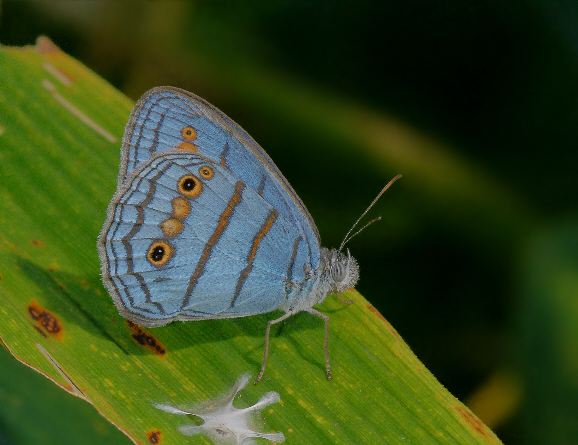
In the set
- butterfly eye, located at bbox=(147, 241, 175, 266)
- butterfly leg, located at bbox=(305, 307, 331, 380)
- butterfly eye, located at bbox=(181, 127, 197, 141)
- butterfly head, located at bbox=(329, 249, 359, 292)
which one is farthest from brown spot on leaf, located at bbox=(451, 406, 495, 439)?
butterfly eye, located at bbox=(181, 127, 197, 141)

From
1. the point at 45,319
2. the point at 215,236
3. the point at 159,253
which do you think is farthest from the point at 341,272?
the point at 45,319

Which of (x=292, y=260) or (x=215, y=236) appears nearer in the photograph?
(x=215, y=236)

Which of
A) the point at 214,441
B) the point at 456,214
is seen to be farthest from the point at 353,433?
the point at 456,214

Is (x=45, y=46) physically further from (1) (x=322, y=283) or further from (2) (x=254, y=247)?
(1) (x=322, y=283)

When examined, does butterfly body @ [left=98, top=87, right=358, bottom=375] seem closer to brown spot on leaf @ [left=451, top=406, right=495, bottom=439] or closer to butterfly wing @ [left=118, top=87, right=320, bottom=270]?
butterfly wing @ [left=118, top=87, right=320, bottom=270]

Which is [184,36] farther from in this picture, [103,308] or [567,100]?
[567,100]

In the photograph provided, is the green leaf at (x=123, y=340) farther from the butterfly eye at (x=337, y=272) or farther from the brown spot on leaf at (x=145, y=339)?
the butterfly eye at (x=337, y=272)

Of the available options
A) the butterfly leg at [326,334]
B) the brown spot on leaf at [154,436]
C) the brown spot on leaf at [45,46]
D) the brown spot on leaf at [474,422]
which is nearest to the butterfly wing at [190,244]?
the butterfly leg at [326,334]

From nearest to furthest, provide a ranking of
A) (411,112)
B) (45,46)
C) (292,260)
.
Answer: (292,260) → (45,46) → (411,112)
